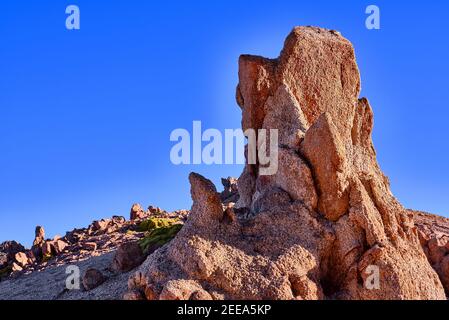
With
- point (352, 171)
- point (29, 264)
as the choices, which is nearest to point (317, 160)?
point (352, 171)

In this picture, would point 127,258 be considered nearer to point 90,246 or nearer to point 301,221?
point 301,221

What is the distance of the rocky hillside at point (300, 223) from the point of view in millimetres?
17062

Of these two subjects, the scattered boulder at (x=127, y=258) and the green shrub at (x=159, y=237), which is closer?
the scattered boulder at (x=127, y=258)

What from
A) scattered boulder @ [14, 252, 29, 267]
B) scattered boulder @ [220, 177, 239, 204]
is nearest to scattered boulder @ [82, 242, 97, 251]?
scattered boulder @ [14, 252, 29, 267]

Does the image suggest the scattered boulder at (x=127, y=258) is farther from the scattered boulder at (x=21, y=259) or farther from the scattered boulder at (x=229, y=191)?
the scattered boulder at (x=229, y=191)

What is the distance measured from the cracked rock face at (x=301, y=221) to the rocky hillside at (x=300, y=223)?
0.04m

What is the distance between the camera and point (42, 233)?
136ft

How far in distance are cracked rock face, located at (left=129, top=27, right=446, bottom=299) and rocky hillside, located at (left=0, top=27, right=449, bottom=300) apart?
4cm

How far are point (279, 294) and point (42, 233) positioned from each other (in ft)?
94.7

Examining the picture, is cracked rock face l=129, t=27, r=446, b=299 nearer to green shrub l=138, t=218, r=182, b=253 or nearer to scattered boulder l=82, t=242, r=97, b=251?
green shrub l=138, t=218, r=182, b=253

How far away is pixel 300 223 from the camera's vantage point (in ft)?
62.5

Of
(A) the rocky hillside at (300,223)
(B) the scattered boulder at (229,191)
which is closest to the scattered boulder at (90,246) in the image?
(A) the rocky hillside at (300,223)

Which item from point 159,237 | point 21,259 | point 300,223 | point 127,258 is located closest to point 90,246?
point 21,259

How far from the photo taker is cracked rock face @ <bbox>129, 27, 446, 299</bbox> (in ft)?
55.8
